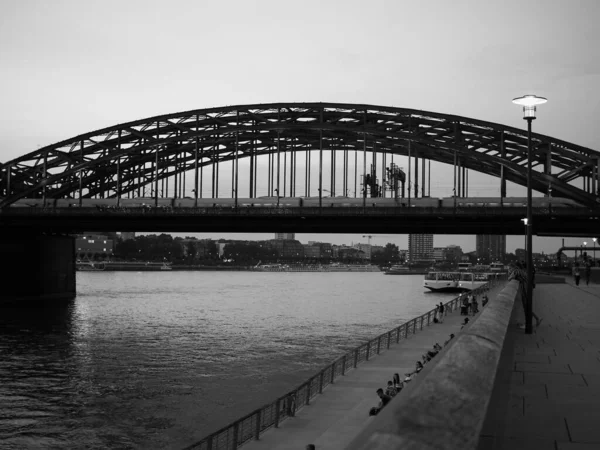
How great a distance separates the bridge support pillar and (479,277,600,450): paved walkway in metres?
70.9

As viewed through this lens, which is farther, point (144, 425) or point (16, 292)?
point (16, 292)

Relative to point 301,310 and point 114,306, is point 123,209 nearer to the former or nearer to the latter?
point 114,306

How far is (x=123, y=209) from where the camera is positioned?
6662cm

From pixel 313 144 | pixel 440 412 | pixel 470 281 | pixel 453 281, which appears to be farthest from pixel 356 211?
pixel 453 281

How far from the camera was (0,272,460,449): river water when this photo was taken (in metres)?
23.4

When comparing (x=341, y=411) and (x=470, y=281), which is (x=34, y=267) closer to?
(x=341, y=411)

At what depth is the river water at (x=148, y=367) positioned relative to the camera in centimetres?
2338

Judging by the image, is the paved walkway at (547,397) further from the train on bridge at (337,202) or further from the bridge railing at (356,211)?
the train on bridge at (337,202)

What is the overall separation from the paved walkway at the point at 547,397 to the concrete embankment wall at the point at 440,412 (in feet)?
7.37

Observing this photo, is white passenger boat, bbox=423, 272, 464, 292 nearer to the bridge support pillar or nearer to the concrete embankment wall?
the bridge support pillar

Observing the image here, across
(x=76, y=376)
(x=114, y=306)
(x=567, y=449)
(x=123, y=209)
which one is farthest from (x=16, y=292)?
(x=567, y=449)

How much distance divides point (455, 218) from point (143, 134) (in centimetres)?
3624

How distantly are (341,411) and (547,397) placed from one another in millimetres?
13055

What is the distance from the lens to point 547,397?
7.84 m
